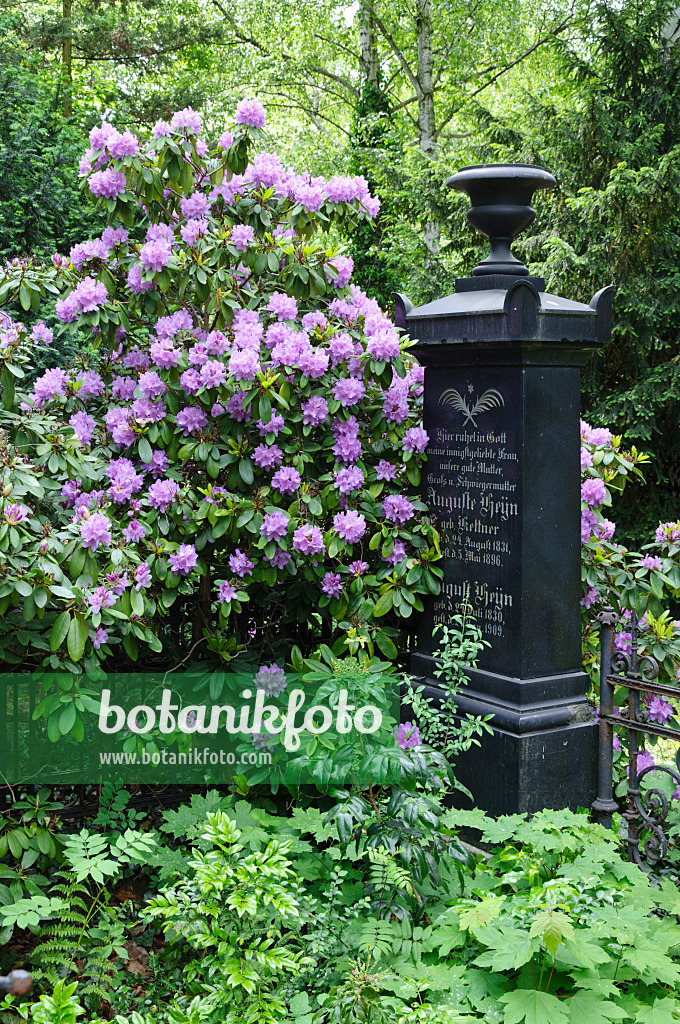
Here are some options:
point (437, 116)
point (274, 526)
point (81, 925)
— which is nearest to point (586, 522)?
point (274, 526)

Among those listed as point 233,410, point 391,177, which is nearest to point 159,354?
point 233,410

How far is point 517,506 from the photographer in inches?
141

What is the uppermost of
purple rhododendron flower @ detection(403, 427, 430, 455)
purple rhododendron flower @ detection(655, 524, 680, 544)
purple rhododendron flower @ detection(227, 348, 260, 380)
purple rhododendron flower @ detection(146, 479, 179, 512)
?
purple rhododendron flower @ detection(227, 348, 260, 380)

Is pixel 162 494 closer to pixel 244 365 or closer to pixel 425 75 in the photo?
pixel 244 365

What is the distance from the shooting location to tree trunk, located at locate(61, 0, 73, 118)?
11.4 metres

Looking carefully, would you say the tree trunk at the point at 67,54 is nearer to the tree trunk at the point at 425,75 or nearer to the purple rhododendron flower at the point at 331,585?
the tree trunk at the point at 425,75

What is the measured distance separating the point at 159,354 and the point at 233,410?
35 centimetres

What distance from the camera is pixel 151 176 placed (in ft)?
11.8

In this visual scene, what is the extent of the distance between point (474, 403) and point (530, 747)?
1.40 m

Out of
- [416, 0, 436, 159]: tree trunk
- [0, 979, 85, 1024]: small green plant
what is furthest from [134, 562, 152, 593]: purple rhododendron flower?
[416, 0, 436, 159]: tree trunk

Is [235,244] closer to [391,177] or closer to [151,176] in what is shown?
[151,176]

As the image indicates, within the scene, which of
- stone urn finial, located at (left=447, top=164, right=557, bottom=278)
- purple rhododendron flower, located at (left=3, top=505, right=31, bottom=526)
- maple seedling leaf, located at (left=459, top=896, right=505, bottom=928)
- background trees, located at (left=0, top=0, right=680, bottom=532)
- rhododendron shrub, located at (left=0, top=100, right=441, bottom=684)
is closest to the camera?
maple seedling leaf, located at (left=459, top=896, right=505, bottom=928)

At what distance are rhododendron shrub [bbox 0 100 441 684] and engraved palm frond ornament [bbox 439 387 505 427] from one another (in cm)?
18

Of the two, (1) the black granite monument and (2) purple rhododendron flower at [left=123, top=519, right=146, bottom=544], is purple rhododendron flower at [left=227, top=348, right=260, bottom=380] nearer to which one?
(2) purple rhododendron flower at [left=123, top=519, right=146, bottom=544]
